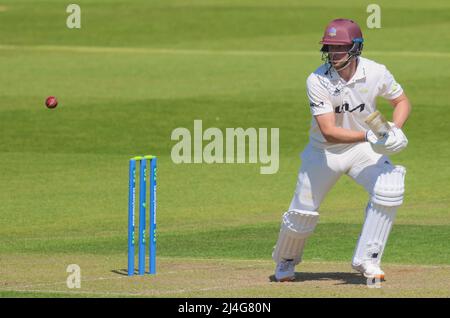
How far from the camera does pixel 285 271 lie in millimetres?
10523

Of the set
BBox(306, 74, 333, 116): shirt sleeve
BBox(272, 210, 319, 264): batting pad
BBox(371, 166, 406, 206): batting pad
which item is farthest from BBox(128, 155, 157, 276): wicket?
BBox(371, 166, 406, 206): batting pad

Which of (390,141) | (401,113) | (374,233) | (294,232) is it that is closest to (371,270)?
(374,233)

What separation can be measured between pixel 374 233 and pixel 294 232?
740 millimetres

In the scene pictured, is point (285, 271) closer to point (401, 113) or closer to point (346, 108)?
point (346, 108)

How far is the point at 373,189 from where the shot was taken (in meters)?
10.0

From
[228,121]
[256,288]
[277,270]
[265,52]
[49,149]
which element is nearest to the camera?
[256,288]

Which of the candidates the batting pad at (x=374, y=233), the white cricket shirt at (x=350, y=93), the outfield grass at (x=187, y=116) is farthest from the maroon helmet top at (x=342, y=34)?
the outfield grass at (x=187, y=116)

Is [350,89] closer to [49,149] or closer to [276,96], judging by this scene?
[49,149]

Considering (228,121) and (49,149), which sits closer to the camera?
(49,149)

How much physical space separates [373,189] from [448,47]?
2232 centimetres

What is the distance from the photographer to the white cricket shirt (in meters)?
10.2

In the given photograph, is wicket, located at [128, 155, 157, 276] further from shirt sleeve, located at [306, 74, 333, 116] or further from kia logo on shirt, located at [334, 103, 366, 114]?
kia logo on shirt, located at [334, 103, 366, 114]

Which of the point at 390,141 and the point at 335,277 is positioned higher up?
the point at 390,141

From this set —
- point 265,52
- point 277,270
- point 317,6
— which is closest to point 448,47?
point 265,52
